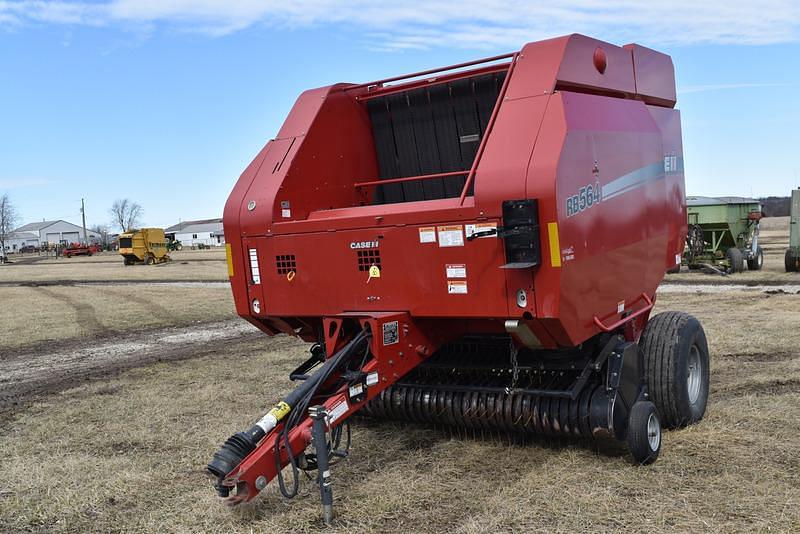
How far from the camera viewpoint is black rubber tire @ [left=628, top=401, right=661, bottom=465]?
4.38 metres

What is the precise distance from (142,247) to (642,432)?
41633 mm

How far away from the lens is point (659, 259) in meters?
5.45

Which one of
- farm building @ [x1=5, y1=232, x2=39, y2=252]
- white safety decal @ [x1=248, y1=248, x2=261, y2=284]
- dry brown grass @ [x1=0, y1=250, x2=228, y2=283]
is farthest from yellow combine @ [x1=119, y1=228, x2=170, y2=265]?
farm building @ [x1=5, y1=232, x2=39, y2=252]

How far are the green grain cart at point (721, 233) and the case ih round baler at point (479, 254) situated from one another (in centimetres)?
1441

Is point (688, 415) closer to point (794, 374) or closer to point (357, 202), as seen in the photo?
point (794, 374)

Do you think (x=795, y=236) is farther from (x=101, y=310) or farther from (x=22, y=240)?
(x=22, y=240)

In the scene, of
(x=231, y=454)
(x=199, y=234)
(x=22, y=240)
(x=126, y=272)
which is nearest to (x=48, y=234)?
(x=22, y=240)

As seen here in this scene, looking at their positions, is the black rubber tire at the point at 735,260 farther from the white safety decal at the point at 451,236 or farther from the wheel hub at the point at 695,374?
the white safety decal at the point at 451,236

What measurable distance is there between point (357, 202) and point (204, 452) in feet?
7.06

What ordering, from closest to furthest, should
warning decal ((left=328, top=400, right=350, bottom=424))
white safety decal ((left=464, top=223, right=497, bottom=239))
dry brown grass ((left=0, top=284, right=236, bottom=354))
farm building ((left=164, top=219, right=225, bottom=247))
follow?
warning decal ((left=328, top=400, right=350, bottom=424)) < white safety decal ((left=464, top=223, right=497, bottom=239)) < dry brown grass ((left=0, top=284, right=236, bottom=354)) < farm building ((left=164, top=219, right=225, bottom=247))

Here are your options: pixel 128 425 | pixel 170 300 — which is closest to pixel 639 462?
pixel 128 425

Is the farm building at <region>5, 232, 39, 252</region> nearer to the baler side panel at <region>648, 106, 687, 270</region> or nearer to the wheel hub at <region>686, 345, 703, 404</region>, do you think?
the baler side panel at <region>648, 106, 687, 270</region>

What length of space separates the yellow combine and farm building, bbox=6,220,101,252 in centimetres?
8240

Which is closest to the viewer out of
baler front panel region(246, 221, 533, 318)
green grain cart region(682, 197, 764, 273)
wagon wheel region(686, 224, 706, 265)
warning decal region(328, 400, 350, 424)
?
warning decal region(328, 400, 350, 424)
